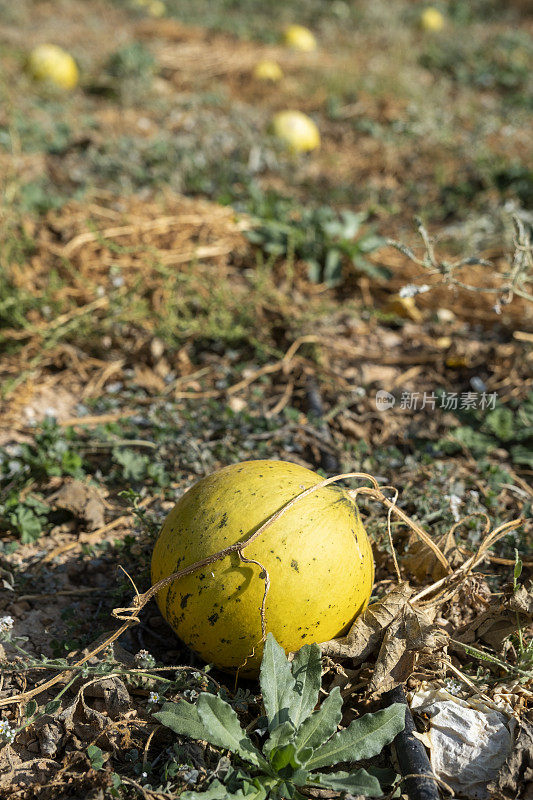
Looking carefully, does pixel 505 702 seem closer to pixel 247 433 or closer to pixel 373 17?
pixel 247 433

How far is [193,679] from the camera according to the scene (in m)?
2.42

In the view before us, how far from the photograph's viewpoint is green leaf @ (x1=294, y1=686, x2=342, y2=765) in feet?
6.98

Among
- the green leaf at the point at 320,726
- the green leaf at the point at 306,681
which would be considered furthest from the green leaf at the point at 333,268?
the green leaf at the point at 320,726

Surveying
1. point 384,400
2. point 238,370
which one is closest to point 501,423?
point 384,400

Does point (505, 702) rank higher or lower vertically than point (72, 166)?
lower

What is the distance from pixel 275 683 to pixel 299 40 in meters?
9.31

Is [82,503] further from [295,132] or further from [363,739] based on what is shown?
[295,132]

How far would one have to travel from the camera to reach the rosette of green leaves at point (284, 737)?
206 cm

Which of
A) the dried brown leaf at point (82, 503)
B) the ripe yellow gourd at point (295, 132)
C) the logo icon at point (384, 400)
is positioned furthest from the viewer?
the ripe yellow gourd at point (295, 132)

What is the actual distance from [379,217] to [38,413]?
355 cm

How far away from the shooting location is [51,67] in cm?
775

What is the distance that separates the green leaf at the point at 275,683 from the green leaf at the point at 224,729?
0.31ft

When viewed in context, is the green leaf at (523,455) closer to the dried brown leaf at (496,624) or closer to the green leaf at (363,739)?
the dried brown leaf at (496,624)

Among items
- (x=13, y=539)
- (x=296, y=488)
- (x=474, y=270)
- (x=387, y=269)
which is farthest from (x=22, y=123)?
(x=296, y=488)
